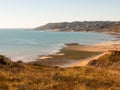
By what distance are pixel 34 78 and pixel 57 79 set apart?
169cm

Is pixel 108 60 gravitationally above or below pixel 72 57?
above

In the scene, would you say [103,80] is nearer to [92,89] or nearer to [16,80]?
[92,89]

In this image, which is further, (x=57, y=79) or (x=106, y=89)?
(x=57, y=79)

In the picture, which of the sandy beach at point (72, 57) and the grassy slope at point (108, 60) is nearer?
the grassy slope at point (108, 60)

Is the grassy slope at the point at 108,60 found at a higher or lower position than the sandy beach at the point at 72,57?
higher

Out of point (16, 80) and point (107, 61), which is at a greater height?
point (16, 80)

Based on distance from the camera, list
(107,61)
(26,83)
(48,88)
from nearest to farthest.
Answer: (48,88)
(26,83)
(107,61)

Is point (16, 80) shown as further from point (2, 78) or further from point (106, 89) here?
point (106, 89)

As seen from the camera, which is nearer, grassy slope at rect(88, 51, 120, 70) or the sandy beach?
grassy slope at rect(88, 51, 120, 70)

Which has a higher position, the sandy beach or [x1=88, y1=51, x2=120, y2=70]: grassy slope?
[x1=88, y1=51, x2=120, y2=70]: grassy slope

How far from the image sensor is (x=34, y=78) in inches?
774

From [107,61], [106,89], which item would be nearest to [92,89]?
[106,89]

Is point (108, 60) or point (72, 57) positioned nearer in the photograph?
point (108, 60)

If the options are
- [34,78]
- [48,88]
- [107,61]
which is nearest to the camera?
[48,88]
